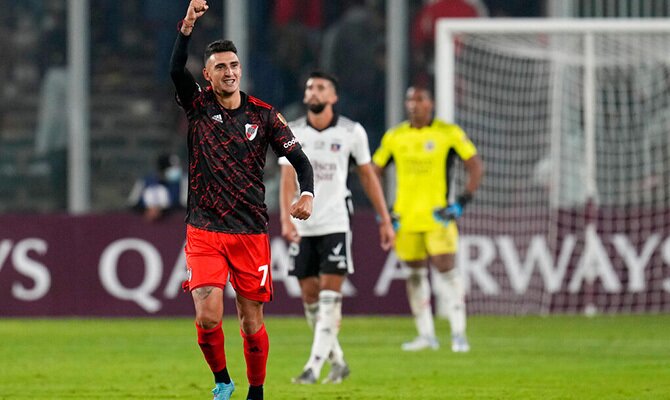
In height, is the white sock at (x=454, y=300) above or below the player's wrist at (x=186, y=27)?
below

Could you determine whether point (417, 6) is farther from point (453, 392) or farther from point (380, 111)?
point (453, 392)

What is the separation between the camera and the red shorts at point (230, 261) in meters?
9.34

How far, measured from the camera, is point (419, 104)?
15094 mm

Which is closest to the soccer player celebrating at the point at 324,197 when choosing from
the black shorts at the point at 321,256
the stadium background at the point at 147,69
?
the black shorts at the point at 321,256

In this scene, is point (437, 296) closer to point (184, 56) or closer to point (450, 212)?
point (450, 212)

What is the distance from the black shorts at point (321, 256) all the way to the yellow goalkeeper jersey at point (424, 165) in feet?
10.2

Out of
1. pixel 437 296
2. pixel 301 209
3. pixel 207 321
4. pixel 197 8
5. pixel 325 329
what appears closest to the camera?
pixel 197 8

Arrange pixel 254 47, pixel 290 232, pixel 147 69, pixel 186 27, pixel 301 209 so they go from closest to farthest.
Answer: pixel 186 27
pixel 301 209
pixel 290 232
pixel 254 47
pixel 147 69

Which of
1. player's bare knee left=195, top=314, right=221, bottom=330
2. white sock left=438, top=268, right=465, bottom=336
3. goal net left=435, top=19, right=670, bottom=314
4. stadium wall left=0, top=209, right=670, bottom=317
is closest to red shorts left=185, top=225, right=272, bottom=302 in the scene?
player's bare knee left=195, top=314, right=221, bottom=330

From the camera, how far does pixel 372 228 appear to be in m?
19.4

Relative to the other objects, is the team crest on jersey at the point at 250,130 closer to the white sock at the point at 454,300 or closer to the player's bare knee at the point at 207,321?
the player's bare knee at the point at 207,321

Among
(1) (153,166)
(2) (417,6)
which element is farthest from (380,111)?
(1) (153,166)

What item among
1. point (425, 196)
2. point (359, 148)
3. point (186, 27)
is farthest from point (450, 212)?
point (186, 27)

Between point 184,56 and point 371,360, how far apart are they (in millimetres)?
5043
